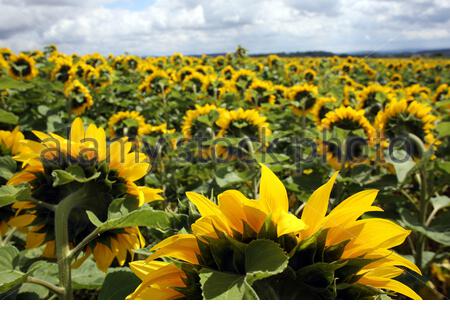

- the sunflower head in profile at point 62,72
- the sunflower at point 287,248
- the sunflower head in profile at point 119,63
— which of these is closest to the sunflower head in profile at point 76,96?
the sunflower head in profile at point 62,72

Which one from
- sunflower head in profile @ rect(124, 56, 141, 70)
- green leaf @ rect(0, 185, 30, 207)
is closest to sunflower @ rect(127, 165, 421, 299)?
green leaf @ rect(0, 185, 30, 207)

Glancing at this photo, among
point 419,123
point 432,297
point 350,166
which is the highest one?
point 419,123

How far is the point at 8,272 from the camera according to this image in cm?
95

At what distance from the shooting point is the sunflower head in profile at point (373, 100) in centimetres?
371

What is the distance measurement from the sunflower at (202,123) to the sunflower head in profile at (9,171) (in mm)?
1697

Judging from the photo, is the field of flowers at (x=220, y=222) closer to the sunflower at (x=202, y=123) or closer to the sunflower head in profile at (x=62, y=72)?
the sunflower at (x=202, y=123)

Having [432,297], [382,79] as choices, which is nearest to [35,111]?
[432,297]

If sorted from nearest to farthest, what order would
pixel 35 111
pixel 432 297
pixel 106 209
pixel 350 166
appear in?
pixel 106 209 → pixel 432 297 → pixel 350 166 → pixel 35 111

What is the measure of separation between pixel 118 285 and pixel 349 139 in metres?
1.90

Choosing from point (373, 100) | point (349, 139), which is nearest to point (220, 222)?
point (349, 139)

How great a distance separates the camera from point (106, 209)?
112cm

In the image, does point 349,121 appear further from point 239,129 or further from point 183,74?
point 183,74

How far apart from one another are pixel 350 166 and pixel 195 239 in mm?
2274

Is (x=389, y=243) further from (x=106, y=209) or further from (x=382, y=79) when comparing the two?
(x=382, y=79)
